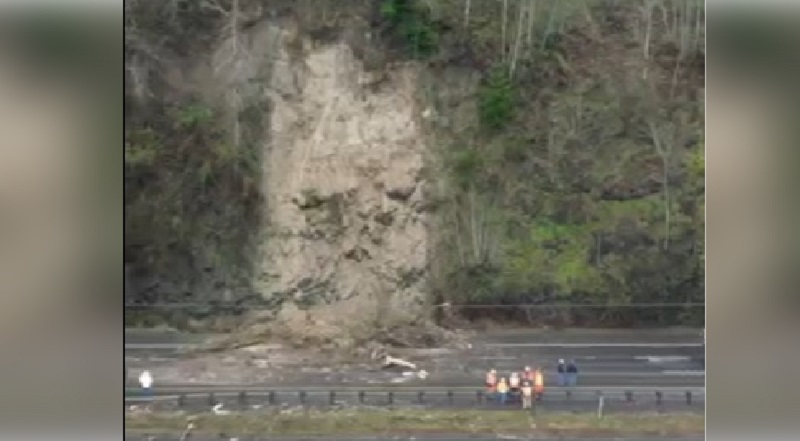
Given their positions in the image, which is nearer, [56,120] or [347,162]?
[56,120]

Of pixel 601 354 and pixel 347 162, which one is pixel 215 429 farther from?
pixel 601 354

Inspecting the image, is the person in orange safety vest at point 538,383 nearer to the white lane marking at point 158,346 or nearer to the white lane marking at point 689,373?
the white lane marking at point 689,373

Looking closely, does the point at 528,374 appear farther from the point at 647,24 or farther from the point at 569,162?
the point at 647,24

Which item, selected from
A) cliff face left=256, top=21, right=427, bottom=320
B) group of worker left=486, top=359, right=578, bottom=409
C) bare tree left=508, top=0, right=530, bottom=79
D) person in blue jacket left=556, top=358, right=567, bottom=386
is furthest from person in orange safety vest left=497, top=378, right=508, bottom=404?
bare tree left=508, top=0, right=530, bottom=79

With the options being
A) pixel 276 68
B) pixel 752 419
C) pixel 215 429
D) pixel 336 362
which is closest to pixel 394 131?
pixel 276 68

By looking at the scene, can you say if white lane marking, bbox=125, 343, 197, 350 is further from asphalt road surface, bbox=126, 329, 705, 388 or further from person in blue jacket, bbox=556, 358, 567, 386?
person in blue jacket, bbox=556, 358, 567, 386

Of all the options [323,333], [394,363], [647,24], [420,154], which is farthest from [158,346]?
[647,24]
